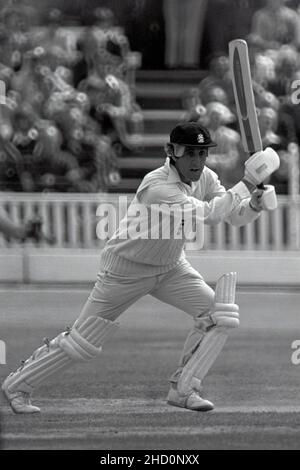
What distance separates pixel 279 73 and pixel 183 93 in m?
1.58

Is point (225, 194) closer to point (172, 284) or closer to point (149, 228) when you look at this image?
point (149, 228)

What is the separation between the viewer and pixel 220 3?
15953 mm

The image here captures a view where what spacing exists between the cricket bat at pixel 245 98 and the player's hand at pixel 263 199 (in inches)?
1.4

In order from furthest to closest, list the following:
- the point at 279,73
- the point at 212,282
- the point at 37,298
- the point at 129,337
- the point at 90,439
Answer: the point at 279,73 < the point at 212,282 < the point at 37,298 < the point at 129,337 < the point at 90,439

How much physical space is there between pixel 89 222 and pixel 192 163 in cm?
722

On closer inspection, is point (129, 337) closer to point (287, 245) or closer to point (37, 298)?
point (37, 298)

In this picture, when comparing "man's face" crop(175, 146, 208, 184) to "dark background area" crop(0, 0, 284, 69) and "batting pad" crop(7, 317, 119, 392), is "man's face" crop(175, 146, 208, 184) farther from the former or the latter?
"dark background area" crop(0, 0, 284, 69)

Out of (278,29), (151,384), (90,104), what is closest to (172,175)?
(151,384)

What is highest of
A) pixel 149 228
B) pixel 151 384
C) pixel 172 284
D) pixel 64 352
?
pixel 149 228

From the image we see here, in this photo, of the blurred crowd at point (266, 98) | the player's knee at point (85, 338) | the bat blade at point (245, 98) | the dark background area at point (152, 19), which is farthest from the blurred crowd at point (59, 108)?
the bat blade at point (245, 98)

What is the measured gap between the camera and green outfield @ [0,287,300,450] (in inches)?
252

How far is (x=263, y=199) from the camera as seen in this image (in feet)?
21.3

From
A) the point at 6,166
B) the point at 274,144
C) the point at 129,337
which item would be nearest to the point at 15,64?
the point at 6,166
